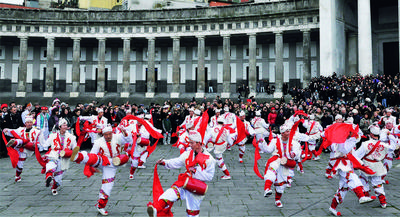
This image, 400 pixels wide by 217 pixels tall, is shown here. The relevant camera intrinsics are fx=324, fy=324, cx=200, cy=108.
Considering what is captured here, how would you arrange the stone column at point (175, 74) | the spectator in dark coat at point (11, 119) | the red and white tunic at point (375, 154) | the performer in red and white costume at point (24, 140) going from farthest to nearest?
the stone column at point (175, 74) → the spectator in dark coat at point (11, 119) → the performer in red and white costume at point (24, 140) → the red and white tunic at point (375, 154)

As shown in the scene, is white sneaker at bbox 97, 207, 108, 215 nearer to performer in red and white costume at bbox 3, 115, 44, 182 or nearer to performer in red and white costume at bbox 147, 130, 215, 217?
performer in red and white costume at bbox 147, 130, 215, 217

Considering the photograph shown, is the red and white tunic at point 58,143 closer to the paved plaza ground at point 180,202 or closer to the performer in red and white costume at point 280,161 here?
the paved plaza ground at point 180,202

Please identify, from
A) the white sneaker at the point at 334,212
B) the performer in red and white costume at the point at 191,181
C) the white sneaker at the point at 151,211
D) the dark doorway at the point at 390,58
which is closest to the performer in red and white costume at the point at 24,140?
the performer in red and white costume at the point at 191,181

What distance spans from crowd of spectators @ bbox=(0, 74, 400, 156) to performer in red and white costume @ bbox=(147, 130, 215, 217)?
8754 mm

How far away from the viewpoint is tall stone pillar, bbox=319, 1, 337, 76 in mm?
28719

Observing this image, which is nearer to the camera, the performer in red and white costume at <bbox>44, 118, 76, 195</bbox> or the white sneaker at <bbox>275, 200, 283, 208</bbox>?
the white sneaker at <bbox>275, 200, 283, 208</bbox>

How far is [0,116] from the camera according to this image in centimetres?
1416

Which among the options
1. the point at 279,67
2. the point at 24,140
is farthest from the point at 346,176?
the point at 279,67

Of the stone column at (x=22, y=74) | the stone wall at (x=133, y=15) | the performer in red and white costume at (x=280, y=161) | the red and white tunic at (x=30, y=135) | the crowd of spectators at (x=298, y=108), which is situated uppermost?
the stone wall at (x=133, y=15)

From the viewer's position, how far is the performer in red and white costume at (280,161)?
7.66m

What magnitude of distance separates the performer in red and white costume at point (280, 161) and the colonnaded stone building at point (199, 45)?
2221cm

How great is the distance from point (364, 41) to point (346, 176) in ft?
76.7

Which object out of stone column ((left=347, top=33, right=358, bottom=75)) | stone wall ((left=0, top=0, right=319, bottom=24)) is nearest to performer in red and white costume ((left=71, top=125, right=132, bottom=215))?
stone column ((left=347, top=33, right=358, bottom=75))

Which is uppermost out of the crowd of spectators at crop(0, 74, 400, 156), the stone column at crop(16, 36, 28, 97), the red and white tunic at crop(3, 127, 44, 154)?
the stone column at crop(16, 36, 28, 97)
